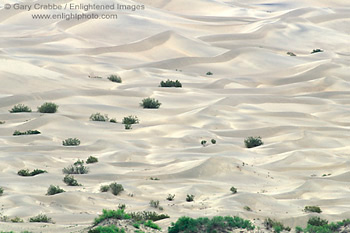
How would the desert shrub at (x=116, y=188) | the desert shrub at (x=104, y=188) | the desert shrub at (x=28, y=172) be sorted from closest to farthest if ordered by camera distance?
the desert shrub at (x=116, y=188) < the desert shrub at (x=104, y=188) < the desert shrub at (x=28, y=172)

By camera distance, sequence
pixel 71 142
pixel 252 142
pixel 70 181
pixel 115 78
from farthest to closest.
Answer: pixel 115 78 < pixel 252 142 < pixel 71 142 < pixel 70 181

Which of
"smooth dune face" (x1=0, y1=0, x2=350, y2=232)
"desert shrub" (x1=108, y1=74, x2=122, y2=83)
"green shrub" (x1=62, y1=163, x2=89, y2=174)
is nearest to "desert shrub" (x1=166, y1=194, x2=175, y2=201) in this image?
"smooth dune face" (x1=0, y1=0, x2=350, y2=232)

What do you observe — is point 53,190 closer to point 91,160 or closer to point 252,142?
point 91,160

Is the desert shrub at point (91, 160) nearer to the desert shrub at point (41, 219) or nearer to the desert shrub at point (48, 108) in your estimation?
the desert shrub at point (41, 219)

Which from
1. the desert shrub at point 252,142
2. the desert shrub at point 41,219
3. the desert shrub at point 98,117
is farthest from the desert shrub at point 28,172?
the desert shrub at point 98,117

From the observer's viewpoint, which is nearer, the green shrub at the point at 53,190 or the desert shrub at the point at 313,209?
the desert shrub at the point at 313,209

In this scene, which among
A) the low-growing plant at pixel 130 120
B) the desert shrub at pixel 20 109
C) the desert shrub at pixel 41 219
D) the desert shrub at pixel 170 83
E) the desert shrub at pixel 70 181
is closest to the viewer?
the desert shrub at pixel 41 219

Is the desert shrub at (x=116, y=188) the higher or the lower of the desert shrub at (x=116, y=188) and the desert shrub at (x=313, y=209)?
the lower

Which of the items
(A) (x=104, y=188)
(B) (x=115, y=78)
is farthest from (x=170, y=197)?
(B) (x=115, y=78)

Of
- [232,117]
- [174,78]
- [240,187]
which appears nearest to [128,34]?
[174,78]
